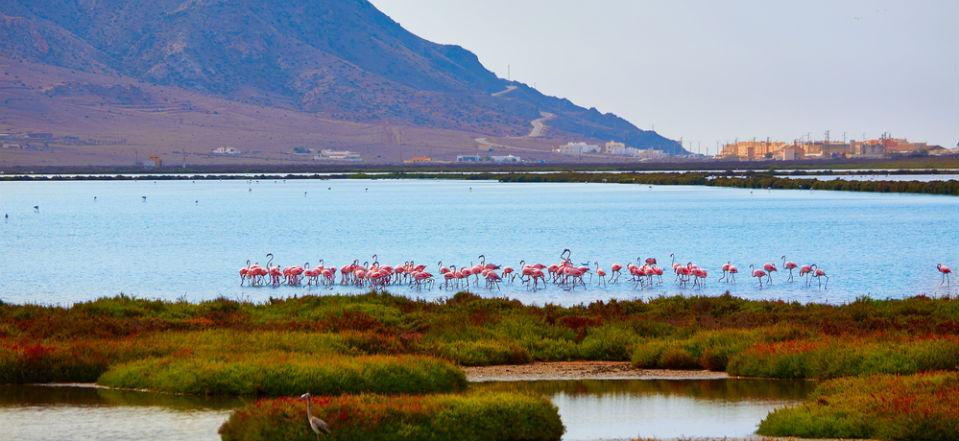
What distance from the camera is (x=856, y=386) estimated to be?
1884 cm

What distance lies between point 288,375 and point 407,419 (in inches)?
Answer: 144

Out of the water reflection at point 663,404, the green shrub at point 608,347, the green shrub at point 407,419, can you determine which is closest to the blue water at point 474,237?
the green shrub at point 608,347

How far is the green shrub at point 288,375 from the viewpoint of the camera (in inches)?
772

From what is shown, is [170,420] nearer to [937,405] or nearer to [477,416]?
[477,416]

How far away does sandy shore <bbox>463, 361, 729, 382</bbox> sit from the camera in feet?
72.9

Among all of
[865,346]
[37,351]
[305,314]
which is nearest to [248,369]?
[37,351]

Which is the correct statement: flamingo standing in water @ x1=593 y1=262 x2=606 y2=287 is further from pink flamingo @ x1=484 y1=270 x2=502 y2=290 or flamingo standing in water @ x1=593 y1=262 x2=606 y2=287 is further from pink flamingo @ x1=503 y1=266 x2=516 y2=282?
pink flamingo @ x1=484 y1=270 x2=502 y2=290

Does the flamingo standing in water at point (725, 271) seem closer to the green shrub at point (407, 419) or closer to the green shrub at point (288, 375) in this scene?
the green shrub at point (288, 375)

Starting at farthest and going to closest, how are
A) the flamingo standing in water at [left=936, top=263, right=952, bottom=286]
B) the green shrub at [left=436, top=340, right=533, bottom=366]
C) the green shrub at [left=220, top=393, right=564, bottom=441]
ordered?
the flamingo standing in water at [left=936, top=263, right=952, bottom=286]
the green shrub at [left=436, top=340, right=533, bottom=366]
the green shrub at [left=220, top=393, right=564, bottom=441]

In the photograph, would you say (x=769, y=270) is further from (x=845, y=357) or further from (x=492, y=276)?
(x=845, y=357)

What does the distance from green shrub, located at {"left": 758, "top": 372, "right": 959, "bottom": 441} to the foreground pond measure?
2.37 ft

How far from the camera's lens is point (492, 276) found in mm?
38125

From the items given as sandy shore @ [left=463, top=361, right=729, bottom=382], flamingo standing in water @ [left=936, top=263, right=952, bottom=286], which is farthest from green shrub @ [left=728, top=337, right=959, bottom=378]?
flamingo standing in water @ [left=936, top=263, right=952, bottom=286]

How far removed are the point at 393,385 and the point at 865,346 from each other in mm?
7131
